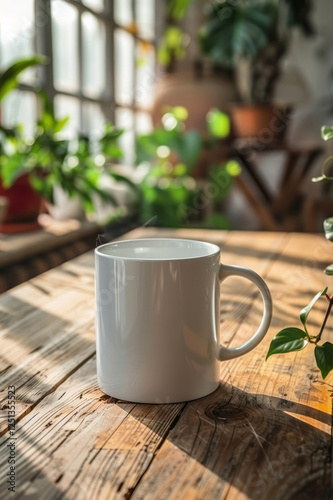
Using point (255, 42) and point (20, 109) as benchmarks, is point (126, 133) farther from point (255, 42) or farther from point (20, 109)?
point (20, 109)

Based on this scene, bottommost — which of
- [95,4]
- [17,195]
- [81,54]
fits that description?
[17,195]


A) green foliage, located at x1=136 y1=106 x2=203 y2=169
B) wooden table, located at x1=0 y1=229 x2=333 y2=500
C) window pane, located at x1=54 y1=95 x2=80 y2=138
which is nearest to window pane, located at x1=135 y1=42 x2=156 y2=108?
green foliage, located at x1=136 y1=106 x2=203 y2=169

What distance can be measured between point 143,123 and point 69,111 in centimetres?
111

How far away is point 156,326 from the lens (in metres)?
0.43

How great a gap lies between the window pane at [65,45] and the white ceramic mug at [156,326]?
2148 millimetres

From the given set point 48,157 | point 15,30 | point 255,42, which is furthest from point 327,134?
point 255,42

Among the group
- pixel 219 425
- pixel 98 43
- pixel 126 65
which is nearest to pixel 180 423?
pixel 219 425

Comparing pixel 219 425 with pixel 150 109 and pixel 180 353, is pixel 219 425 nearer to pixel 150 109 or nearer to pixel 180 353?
pixel 180 353

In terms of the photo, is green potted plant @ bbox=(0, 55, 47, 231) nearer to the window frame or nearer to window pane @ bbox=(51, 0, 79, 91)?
the window frame

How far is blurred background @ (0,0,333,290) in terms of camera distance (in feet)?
5.83

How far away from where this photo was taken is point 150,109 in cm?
343

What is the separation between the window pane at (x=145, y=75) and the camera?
3.48 meters

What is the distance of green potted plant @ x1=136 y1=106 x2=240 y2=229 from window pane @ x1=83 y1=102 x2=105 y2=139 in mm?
255

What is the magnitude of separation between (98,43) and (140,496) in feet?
9.58
